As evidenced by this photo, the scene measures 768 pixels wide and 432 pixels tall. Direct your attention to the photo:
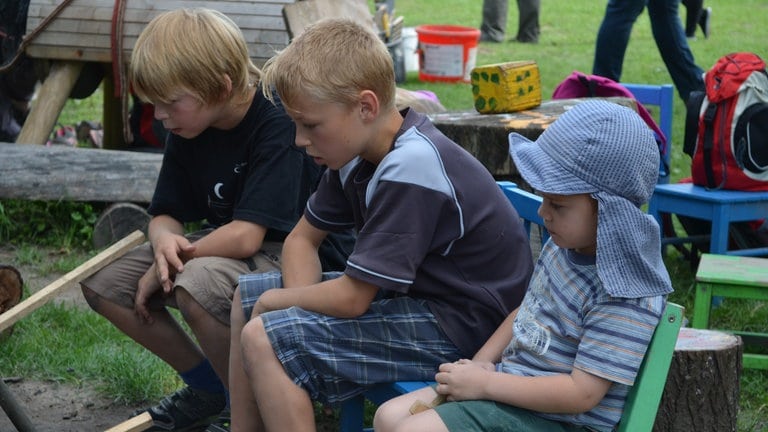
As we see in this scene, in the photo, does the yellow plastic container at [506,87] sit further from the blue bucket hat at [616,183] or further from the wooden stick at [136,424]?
the blue bucket hat at [616,183]

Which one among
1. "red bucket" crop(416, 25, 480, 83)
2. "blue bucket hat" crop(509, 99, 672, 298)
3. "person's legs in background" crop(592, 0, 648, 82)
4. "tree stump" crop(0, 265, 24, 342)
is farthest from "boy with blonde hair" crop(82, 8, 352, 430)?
"red bucket" crop(416, 25, 480, 83)

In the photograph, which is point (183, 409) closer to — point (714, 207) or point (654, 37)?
point (714, 207)

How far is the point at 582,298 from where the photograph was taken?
1.99 m

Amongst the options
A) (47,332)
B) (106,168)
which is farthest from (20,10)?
(47,332)

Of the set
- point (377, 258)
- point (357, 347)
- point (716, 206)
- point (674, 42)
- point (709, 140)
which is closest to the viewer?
point (377, 258)

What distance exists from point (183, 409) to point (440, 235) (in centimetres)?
119

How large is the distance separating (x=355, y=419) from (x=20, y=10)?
3.77 m

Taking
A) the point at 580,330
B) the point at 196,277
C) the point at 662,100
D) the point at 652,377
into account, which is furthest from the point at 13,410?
the point at 662,100

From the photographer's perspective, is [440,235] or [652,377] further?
[440,235]

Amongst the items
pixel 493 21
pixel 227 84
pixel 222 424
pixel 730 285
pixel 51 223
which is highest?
pixel 227 84

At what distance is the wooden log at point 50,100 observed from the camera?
17.5 ft

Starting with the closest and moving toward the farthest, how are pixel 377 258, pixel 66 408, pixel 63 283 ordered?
pixel 377 258
pixel 63 283
pixel 66 408

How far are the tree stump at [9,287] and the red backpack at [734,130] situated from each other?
2651mm

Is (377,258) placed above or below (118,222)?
above
